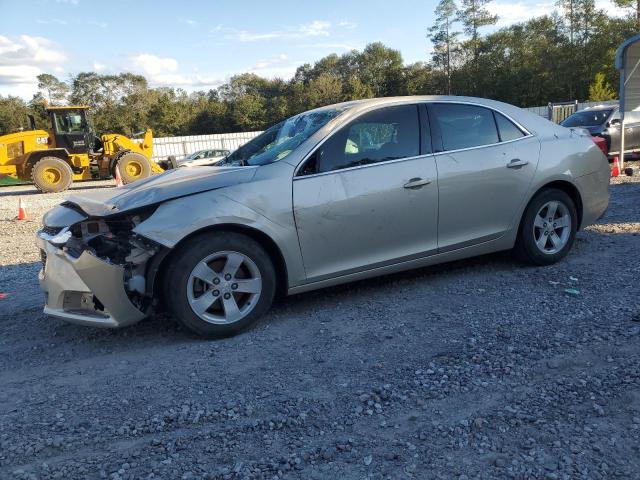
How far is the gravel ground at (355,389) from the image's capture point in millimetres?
2375

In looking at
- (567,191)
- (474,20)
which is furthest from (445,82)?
(567,191)

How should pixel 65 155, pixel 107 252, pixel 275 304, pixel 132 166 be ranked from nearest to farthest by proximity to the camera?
pixel 107 252
pixel 275 304
pixel 65 155
pixel 132 166

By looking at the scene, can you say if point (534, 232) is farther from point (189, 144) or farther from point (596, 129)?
point (189, 144)

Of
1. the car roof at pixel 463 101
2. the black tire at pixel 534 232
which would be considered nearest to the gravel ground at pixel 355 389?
the black tire at pixel 534 232

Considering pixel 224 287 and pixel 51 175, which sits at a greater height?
pixel 51 175

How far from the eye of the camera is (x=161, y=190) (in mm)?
3783

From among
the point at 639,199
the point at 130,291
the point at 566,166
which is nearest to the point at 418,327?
the point at 130,291

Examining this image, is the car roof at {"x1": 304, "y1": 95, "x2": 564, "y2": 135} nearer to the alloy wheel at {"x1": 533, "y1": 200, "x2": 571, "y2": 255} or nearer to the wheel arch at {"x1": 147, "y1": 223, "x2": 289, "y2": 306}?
the alloy wheel at {"x1": 533, "y1": 200, "x2": 571, "y2": 255}

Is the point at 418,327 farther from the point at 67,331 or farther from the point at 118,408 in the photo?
the point at 67,331

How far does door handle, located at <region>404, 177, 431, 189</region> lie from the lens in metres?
4.23

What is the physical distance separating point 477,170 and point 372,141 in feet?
3.15

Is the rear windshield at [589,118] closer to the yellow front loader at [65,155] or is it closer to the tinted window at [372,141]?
the tinted window at [372,141]

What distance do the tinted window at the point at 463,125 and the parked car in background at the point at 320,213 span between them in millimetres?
11

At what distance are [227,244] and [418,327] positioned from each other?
148 cm
